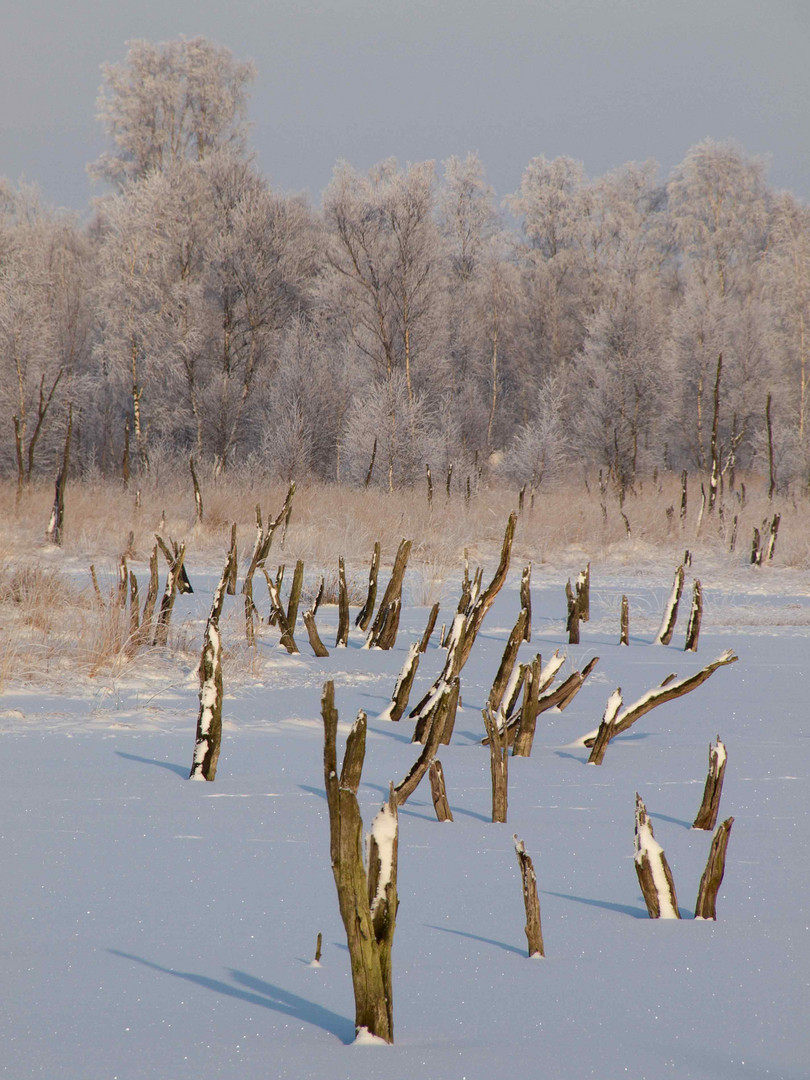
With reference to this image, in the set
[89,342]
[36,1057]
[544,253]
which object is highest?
[544,253]

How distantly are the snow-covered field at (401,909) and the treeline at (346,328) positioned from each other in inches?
677

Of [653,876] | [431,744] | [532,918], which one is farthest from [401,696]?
[532,918]

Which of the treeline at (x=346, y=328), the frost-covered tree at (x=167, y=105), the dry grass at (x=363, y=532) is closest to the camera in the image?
the dry grass at (x=363, y=532)

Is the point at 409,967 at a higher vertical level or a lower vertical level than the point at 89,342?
lower

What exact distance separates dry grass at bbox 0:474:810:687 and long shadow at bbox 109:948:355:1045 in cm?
501

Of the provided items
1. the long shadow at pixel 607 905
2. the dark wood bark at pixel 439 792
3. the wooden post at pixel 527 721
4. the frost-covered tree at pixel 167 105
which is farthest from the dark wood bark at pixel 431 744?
the frost-covered tree at pixel 167 105

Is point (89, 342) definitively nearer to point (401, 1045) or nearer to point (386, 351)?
point (386, 351)

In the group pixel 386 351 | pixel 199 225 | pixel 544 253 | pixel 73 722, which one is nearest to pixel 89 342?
pixel 199 225

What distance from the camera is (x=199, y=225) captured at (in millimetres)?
22781

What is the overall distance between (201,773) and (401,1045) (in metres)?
1.84

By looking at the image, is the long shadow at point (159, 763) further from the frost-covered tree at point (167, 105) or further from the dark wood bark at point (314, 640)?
the frost-covered tree at point (167, 105)

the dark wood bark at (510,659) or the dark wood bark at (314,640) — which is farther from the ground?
the dark wood bark at (510,659)

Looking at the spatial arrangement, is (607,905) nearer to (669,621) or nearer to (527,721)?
(527,721)

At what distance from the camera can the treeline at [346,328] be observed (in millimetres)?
22266
